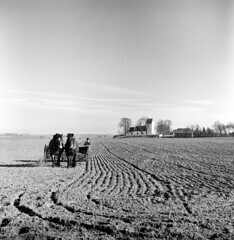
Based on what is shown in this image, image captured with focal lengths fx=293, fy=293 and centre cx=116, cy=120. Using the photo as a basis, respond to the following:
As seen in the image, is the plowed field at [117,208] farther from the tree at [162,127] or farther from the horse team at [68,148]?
the tree at [162,127]

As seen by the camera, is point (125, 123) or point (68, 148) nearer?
point (68, 148)

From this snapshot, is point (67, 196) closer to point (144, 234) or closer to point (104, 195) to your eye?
point (104, 195)

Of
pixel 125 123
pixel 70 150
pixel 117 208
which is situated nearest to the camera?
pixel 117 208

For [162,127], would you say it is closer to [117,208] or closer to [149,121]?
[149,121]

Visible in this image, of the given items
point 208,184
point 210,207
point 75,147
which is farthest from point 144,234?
point 75,147

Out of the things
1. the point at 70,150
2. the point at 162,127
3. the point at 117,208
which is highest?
the point at 162,127

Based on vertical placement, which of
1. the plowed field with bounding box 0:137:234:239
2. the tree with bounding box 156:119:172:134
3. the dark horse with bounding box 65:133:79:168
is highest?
the tree with bounding box 156:119:172:134

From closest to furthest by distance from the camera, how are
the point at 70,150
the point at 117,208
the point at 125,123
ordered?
1. the point at 117,208
2. the point at 70,150
3. the point at 125,123

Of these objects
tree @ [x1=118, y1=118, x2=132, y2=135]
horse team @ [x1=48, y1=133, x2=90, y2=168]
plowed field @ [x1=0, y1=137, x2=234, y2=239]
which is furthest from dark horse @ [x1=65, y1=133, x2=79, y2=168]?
tree @ [x1=118, y1=118, x2=132, y2=135]

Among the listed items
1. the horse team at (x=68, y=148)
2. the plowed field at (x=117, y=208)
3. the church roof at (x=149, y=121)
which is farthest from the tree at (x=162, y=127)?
the plowed field at (x=117, y=208)

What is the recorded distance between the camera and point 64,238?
456 cm

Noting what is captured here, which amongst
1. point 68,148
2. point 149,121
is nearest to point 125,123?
point 149,121

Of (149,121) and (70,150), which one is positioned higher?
(149,121)

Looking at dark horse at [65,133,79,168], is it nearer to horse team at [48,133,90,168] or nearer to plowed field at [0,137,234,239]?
horse team at [48,133,90,168]
